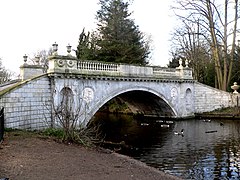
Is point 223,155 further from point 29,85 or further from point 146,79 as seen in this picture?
point 146,79

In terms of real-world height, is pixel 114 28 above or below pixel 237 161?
above

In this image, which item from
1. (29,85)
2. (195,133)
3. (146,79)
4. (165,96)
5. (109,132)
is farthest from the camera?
(165,96)

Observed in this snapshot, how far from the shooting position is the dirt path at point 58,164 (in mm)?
5781

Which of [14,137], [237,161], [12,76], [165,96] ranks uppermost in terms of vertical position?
[12,76]

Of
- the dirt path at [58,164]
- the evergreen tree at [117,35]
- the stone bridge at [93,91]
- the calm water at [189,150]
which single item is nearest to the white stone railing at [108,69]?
the stone bridge at [93,91]

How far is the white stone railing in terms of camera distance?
14706 millimetres

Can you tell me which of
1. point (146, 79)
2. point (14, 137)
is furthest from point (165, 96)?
Answer: point (14, 137)

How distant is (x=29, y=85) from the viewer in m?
13.0

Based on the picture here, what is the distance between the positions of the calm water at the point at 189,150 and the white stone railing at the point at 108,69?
12.3ft

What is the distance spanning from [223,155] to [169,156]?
80.9 inches

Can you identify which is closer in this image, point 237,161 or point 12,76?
point 237,161

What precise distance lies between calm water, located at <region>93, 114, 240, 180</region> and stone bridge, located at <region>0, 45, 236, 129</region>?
9.44ft

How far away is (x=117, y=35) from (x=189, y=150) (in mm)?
17961

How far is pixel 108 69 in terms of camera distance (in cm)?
1777
